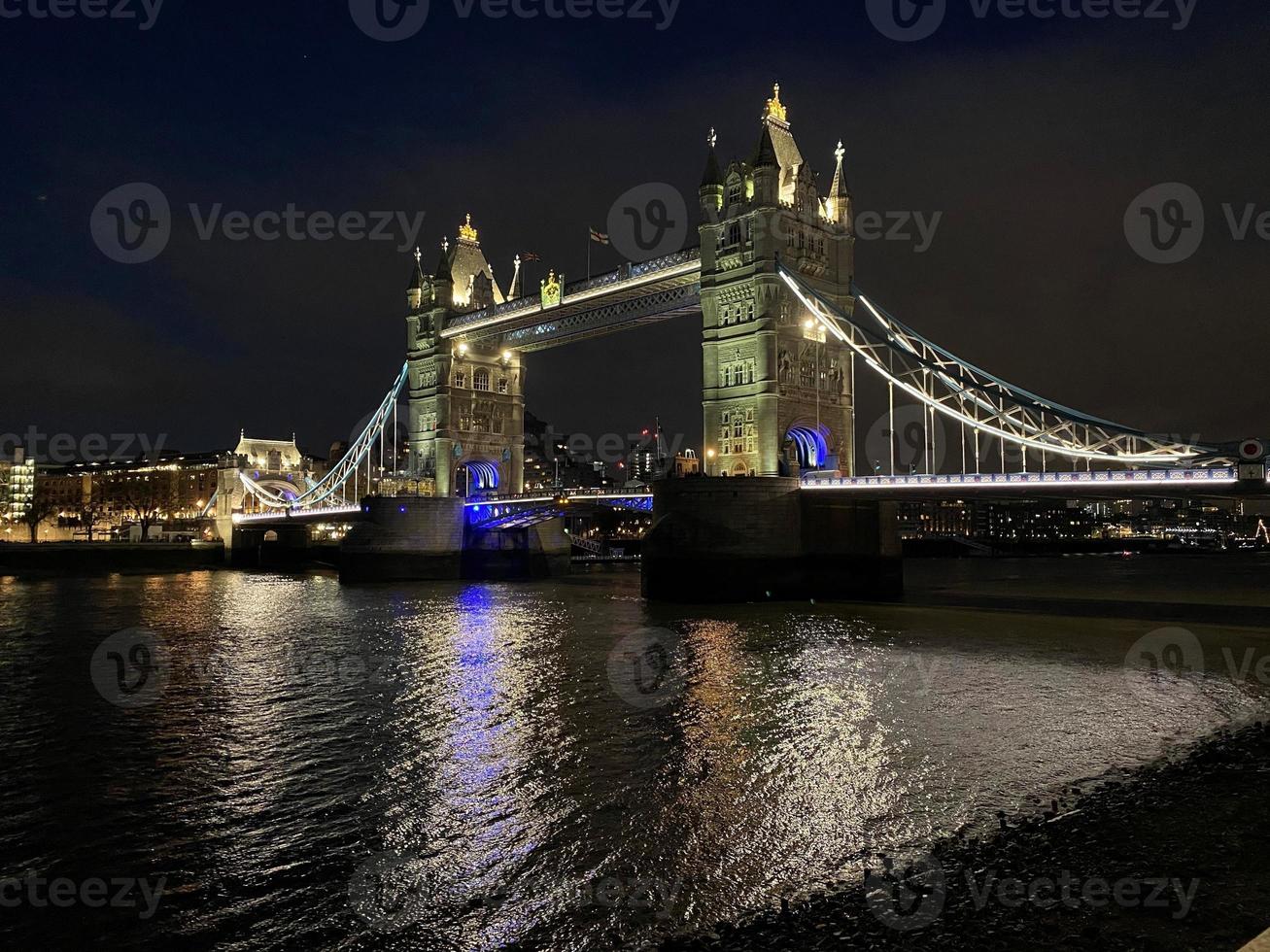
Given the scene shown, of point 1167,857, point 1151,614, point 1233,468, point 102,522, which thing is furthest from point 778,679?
point 102,522

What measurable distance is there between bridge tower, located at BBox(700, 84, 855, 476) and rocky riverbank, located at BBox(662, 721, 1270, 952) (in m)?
26.9

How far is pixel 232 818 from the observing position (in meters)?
10.3

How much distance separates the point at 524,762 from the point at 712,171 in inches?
1263

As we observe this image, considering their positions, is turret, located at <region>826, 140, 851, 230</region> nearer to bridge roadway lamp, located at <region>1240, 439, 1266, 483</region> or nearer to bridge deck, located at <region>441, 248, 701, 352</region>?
bridge deck, located at <region>441, 248, 701, 352</region>

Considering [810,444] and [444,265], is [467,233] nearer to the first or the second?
[444,265]

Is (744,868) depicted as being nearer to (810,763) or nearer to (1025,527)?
(810,763)

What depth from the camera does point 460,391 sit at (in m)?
57.0

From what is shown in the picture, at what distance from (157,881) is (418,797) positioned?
10.2 ft

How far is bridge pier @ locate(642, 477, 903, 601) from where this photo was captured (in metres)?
32.6

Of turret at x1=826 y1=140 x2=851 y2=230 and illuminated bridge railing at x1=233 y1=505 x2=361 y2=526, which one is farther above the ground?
turret at x1=826 y1=140 x2=851 y2=230

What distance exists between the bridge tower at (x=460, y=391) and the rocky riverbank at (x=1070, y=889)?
4924 cm

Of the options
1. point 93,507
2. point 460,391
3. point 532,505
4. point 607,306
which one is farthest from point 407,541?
point 93,507

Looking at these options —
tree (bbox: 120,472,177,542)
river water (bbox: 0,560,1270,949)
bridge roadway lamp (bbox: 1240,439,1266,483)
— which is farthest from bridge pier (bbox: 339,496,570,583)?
tree (bbox: 120,472,177,542)

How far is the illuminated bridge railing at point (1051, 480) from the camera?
25.0 meters
